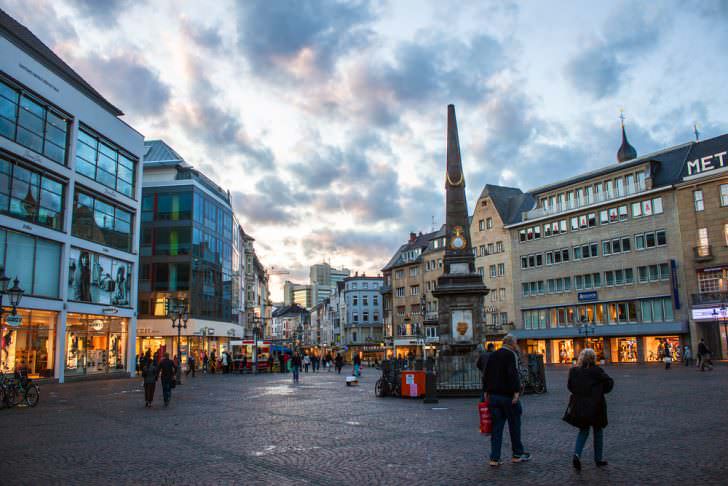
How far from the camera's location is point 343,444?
11789 mm

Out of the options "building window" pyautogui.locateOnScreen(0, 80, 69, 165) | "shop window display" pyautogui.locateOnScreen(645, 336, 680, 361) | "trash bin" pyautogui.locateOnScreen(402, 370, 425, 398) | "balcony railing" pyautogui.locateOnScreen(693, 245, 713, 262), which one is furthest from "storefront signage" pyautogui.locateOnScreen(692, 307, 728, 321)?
"building window" pyautogui.locateOnScreen(0, 80, 69, 165)

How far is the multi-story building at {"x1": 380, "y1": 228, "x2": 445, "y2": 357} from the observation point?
84.2m

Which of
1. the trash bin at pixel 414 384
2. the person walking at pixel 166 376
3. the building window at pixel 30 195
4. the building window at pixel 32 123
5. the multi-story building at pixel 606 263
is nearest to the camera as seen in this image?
the person walking at pixel 166 376

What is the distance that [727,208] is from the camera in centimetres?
4875

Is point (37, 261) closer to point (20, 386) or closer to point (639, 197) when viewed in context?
point (20, 386)

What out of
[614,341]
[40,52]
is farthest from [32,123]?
[614,341]

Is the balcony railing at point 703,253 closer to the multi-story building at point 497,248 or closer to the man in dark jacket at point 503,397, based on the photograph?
the multi-story building at point 497,248

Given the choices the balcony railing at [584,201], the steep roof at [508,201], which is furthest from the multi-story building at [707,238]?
the steep roof at [508,201]

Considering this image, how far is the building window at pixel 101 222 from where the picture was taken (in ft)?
124

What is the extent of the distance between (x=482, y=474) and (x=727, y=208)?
159 ft

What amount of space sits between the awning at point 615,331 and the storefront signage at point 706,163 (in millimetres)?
12570

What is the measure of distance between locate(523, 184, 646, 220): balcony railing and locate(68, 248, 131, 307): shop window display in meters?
42.8

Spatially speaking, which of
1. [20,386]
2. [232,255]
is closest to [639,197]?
[232,255]

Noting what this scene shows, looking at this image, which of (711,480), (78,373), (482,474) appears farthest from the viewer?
(78,373)
